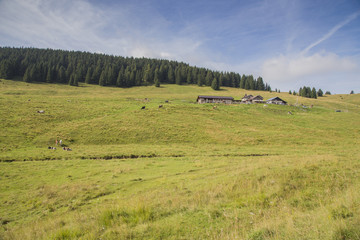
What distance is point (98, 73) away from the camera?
137 m

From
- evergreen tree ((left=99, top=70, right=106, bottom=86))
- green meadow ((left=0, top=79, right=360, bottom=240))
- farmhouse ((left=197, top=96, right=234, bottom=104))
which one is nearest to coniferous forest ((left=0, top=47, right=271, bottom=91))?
evergreen tree ((left=99, top=70, right=106, bottom=86))

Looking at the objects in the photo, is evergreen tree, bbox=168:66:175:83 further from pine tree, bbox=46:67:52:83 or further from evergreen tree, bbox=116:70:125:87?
pine tree, bbox=46:67:52:83

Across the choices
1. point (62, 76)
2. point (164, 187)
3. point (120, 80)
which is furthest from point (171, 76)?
point (164, 187)

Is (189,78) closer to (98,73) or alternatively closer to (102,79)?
(102,79)

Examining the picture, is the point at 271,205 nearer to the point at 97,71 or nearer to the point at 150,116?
the point at 150,116

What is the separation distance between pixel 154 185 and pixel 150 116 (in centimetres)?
3680

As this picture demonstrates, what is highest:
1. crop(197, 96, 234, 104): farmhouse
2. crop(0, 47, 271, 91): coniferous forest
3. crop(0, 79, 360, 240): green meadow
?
crop(0, 47, 271, 91): coniferous forest

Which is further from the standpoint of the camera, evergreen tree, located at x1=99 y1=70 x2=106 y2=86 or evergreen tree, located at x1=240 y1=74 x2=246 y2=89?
evergreen tree, located at x1=240 y1=74 x2=246 y2=89

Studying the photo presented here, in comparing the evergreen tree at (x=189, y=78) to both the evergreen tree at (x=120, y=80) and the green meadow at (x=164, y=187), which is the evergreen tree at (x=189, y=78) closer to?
the evergreen tree at (x=120, y=80)

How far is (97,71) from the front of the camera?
13600 cm

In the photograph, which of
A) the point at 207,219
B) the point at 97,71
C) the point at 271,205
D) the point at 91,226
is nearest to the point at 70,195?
the point at 91,226

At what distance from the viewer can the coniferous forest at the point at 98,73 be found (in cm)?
12119

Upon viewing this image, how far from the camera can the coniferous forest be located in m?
121

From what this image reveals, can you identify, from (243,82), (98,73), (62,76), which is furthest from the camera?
(243,82)
